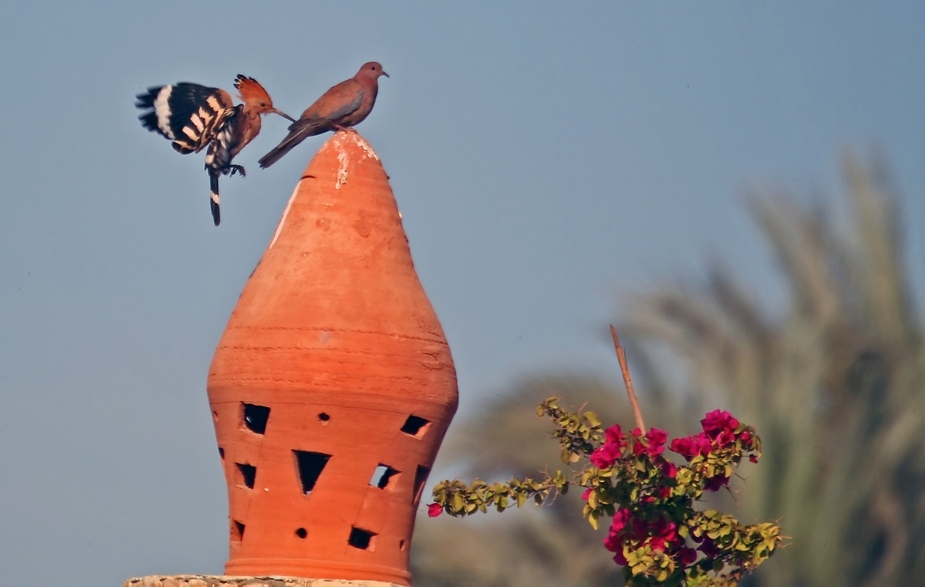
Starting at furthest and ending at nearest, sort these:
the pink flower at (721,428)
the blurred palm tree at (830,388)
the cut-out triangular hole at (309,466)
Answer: the blurred palm tree at (830,388) < the cut-out triangular hole at (309,466) < the pink flower at (721,428)

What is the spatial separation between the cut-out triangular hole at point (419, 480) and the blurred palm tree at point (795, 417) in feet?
11.9

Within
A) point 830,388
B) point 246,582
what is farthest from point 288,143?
point 830,388

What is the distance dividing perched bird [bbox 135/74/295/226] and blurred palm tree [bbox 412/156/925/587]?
170 inches

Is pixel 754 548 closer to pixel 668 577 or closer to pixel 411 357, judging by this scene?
pixel 668 577

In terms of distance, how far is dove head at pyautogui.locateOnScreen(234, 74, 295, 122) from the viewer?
34.1 feet

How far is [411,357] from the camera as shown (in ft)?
31.8

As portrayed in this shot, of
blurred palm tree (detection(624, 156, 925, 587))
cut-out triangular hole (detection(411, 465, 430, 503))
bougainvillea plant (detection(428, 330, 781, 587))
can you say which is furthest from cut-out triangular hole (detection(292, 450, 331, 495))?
blurred palm tree (detection(624, 156, 925, 587))

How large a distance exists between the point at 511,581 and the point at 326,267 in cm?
484

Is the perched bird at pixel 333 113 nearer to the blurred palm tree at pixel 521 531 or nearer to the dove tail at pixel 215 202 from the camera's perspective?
the dove tail at pixel 215 202

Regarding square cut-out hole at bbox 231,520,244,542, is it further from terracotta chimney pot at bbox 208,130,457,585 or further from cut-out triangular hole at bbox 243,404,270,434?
cut-out triangular hole at bbox 243,404,270,434

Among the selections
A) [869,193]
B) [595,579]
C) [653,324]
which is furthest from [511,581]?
[869,193]

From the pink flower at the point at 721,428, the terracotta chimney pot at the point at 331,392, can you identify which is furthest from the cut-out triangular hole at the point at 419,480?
the pink flower at the point at 721,428

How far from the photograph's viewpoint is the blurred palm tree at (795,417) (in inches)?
497

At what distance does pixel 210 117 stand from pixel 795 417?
16.5 feet
